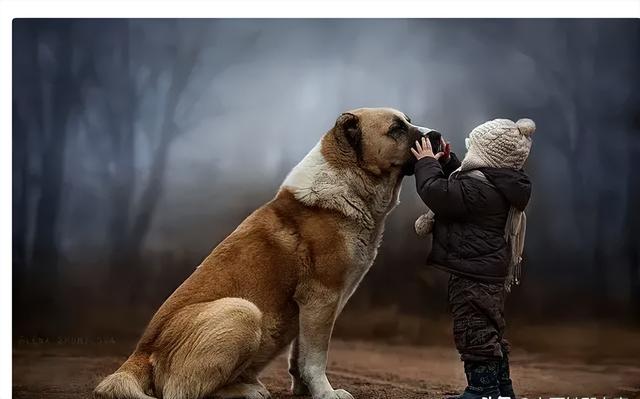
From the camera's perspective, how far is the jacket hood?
3.81 meters

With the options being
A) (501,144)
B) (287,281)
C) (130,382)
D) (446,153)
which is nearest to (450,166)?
(446,153)

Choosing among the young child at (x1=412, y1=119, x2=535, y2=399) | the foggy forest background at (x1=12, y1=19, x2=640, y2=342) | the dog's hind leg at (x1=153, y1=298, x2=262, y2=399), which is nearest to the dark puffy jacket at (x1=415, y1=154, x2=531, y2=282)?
the young child at (x1=412, y1=119, x2=535, y2=399)

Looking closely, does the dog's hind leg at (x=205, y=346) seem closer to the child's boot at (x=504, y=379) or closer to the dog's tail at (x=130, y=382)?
the dog's tail at (x=130, y=382)

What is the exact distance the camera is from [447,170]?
14.1 feet

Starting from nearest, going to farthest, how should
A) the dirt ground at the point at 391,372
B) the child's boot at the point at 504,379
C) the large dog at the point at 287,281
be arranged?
the large dog at the point at 287,281
the child's boot at the point at 504,379
the dirt ground at the point at 391,372

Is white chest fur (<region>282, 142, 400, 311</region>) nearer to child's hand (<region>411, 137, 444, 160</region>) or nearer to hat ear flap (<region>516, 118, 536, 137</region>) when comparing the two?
child's hand (<region>411, 137, 444, 160</region>)

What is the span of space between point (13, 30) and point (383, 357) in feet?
11.4

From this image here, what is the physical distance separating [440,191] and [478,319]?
0.69 m

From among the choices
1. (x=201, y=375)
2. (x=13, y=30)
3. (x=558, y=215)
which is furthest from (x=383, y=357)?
(x=13, y=30)

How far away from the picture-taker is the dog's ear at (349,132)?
→ 4125mm

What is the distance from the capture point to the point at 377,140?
413 cm

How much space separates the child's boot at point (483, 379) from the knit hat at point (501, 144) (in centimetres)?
103
